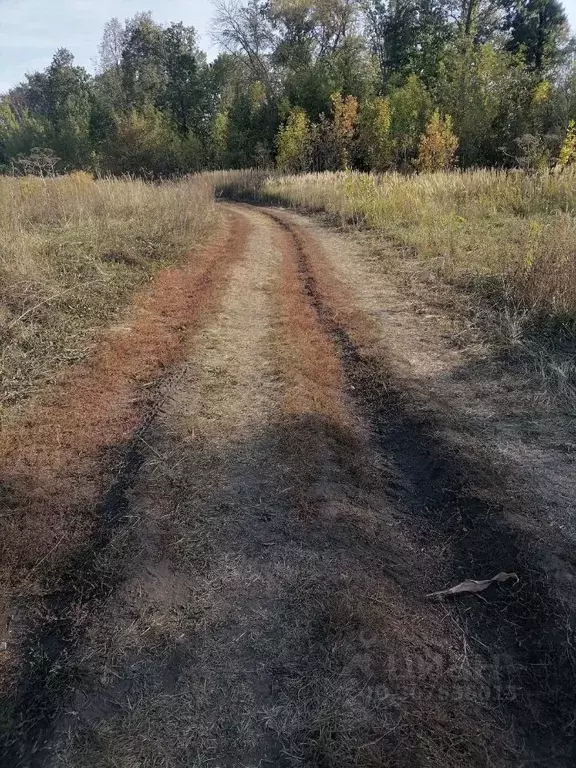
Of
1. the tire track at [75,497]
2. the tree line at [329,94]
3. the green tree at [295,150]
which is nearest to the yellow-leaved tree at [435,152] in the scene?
the tree line at [329,94]

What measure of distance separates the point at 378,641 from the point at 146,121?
37.8 m

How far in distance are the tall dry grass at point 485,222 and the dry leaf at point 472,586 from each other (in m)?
3.38

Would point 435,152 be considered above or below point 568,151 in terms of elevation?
above

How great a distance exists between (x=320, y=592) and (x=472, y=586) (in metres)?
0.73

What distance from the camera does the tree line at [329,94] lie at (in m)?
21.8

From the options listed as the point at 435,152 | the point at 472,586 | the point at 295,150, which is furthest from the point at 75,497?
the point at 295,150

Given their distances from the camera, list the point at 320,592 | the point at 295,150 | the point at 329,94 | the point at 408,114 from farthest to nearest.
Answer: the point at 329,94 → the point at 408,114 → the point at 295,150 → the point at 320,592

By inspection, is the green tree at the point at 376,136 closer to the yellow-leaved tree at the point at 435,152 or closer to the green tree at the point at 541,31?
the yellow-leaved tree at the point at 435,152

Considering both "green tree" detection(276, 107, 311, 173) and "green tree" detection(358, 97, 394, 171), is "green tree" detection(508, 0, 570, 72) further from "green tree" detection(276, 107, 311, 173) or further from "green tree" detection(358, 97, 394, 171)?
"green tree" detection(276, 107, 311, 173)

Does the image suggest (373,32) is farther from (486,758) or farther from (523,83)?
(486,758)

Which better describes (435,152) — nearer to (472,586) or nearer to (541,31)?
(472,586)

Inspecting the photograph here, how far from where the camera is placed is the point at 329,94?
2922 centimetres

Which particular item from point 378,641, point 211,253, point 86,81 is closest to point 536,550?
point 378,641

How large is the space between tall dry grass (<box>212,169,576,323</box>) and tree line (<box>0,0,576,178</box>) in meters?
6.22
